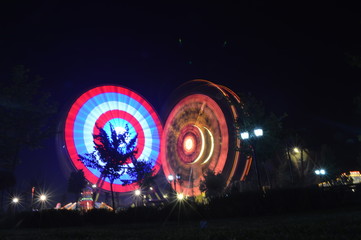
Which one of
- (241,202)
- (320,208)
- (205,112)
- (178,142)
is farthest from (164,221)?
(178,142)

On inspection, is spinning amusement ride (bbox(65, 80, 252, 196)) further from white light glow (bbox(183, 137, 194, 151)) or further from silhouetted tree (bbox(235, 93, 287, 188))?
silhouetted tree (bbox(235, 93, 287, 188))

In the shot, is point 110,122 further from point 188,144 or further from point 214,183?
point 214,183

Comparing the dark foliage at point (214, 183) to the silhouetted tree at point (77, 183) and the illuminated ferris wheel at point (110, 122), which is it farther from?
the silhouetted tree at point (77, 183)

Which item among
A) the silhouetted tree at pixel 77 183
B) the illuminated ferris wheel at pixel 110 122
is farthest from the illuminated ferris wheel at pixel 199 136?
the silhouetted tree at pixel 77 183

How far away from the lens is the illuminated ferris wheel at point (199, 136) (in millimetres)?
30391

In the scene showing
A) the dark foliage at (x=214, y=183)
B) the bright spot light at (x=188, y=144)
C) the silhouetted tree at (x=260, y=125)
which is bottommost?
the dark foliage at (x=214, y=183)

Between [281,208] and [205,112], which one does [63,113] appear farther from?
[281,208]

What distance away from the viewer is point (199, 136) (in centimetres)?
3738

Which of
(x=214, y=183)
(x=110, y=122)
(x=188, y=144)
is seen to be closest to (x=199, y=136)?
(x=188, y=144)

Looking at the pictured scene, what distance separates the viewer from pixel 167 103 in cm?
4684

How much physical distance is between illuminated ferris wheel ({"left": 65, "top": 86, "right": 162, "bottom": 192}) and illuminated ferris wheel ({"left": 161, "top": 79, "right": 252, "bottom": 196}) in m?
2.60

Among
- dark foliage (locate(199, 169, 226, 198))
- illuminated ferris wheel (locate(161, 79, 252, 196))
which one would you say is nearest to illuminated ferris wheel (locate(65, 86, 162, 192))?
illuminated ferris wheel (locate(161, 79, 252, 196))

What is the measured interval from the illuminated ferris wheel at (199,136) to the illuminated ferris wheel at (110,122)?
2601 millimetres

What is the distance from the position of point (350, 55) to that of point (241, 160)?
1731 cm
